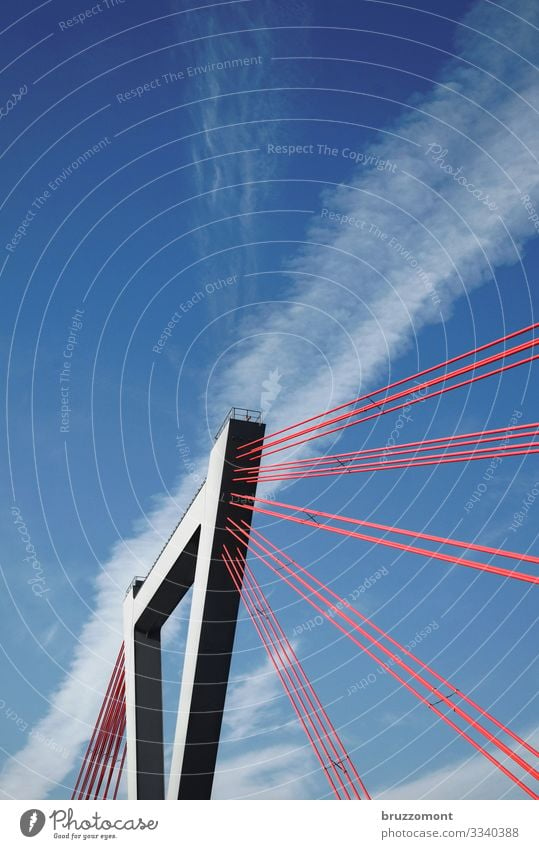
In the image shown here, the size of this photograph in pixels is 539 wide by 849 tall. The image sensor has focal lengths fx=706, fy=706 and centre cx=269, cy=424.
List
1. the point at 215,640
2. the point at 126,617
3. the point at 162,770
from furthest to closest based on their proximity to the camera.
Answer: the point at 126,617, the point at 162,770, the point at 215,640

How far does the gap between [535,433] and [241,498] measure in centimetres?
937

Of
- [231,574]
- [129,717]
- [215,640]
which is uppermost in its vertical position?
[231,574]
